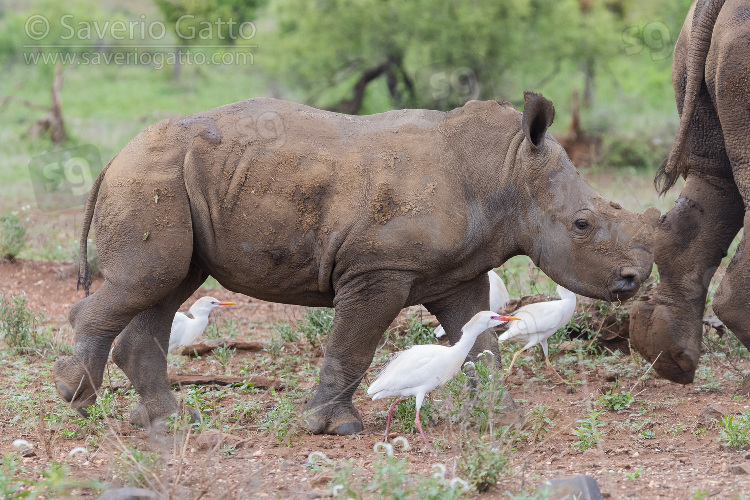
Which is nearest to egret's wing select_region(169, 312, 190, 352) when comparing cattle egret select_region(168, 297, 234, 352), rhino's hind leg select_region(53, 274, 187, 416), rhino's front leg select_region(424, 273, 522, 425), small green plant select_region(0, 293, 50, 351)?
cattle egret select_region(168, 297, 234, 352)

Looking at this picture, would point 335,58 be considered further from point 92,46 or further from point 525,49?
point 92,46

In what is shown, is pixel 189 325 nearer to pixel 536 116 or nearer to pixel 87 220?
pixel 87 220

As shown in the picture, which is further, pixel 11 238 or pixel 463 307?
pixel 11 238

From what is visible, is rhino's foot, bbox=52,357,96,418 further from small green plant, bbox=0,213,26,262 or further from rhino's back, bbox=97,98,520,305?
small green plant, bbox=0,213,26,262

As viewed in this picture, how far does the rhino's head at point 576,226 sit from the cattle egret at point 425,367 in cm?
57

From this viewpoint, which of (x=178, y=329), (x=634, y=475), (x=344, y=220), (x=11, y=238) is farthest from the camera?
(x=11, y=238)

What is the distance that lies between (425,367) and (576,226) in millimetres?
1130

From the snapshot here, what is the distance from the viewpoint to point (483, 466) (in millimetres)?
4215

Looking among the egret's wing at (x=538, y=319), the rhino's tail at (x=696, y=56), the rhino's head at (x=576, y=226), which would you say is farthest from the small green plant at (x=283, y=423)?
the rhino's tail at (x=696, y=56)

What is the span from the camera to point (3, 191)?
14.3 m

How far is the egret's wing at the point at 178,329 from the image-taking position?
22.8ft

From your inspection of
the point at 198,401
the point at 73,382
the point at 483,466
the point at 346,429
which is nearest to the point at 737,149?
the point at 483,466

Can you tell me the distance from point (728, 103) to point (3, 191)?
11.3 metres

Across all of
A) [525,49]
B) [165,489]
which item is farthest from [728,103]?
[525,49]
